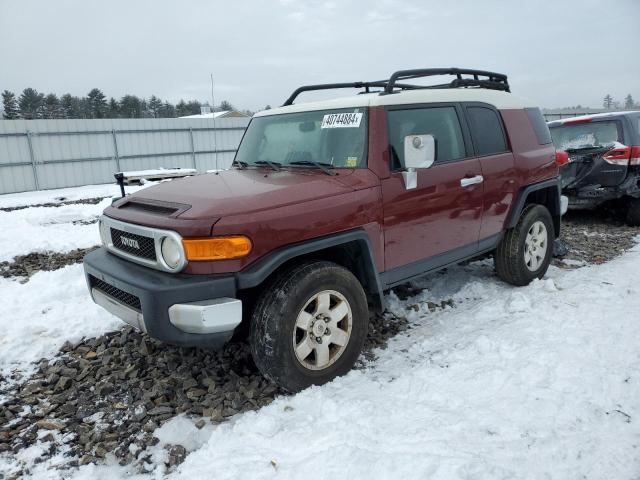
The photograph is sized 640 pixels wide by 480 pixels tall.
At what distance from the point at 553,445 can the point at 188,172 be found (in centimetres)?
1376

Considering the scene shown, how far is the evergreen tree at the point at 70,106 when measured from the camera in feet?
199

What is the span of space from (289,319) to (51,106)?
224 feet

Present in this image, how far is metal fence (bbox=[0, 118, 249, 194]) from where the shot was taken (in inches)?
660

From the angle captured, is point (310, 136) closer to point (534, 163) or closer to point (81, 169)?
point (534, 163)

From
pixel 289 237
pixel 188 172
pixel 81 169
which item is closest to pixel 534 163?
pixel 289 237

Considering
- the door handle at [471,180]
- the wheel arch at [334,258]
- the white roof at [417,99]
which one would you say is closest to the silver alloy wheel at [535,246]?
the door handle at [471,180]

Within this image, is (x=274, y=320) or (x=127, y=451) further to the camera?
(x=274, y=320)

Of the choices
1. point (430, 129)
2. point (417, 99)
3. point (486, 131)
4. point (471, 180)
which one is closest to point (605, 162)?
point (486, 131)

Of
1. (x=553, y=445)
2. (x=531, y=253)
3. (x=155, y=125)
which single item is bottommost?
(x=553, y=445)

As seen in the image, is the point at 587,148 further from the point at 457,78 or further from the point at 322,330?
the point at 322,330

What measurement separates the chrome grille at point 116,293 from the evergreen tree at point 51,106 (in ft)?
209

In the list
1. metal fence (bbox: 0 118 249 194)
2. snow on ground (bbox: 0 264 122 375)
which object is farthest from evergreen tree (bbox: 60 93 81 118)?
snow on ground (bbox: 0 264 122 375)

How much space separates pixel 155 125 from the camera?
19781mm

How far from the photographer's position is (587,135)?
796 cm
